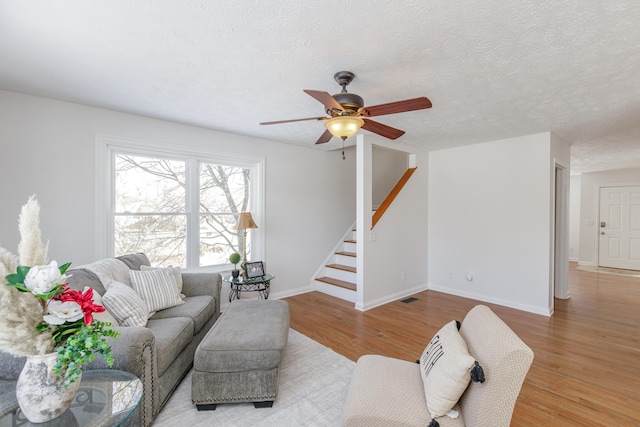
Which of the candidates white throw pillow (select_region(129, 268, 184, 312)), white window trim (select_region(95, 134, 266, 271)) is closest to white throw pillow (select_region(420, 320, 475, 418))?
white throw pillow (select_region(129, 268, 184, 312))

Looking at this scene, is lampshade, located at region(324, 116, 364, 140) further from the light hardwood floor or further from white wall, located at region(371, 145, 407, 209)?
white wall, located at region(371, 145, 407, 209)

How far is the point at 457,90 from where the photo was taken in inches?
95.5

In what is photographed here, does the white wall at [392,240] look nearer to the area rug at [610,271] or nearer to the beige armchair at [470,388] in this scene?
the beige armchair at [470,388]

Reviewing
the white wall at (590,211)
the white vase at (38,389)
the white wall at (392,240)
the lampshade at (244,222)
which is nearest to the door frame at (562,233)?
the white wall at (392,240)

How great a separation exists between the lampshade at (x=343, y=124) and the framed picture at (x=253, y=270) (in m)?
2.08

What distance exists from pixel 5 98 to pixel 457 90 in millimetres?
3911

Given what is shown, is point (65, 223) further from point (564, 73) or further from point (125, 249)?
point (564, 73)

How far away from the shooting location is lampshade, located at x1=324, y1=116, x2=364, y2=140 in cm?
200

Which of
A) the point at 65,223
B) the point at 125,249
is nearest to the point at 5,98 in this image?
the point at 65,223

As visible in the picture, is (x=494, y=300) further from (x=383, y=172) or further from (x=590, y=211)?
(x=590, y=211)

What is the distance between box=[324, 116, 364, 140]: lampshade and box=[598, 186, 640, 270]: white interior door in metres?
7.81

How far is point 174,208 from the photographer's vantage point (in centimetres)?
353

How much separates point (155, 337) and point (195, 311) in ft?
1.80

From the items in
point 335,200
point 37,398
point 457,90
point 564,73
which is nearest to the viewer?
point 37,398
